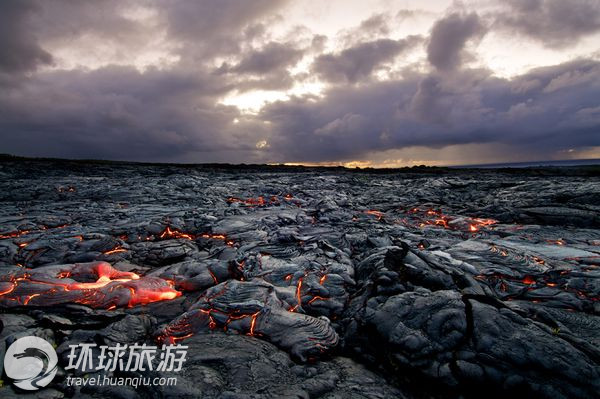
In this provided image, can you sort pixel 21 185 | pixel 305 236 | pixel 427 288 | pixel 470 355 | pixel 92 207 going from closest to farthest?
1. pixel 470 355
2. pixel 427 288
3. pixel 305 236
4. pixel 92 207
5. pixel 21 185

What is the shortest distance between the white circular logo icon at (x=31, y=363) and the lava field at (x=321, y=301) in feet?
0.30

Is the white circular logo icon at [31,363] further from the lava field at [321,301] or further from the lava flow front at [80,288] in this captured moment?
the lava flow front at [80,288]

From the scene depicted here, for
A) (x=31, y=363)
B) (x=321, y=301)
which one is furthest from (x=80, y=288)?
(x=321, y=301)

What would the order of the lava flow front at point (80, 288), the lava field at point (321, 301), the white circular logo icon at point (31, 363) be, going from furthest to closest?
the lava flow front at point (80, 288) < the lava field at point (321, 301) < the white circular logo icon at point (31, 363)

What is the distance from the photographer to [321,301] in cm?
481

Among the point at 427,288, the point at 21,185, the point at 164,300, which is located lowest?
the point at 164,300

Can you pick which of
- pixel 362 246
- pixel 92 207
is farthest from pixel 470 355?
pixel 92 207

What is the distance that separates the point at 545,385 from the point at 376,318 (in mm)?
1815

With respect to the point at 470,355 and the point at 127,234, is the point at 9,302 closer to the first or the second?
the point at 127,234

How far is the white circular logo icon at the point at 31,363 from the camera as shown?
2.95 m

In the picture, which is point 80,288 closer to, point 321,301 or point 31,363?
point 31,363

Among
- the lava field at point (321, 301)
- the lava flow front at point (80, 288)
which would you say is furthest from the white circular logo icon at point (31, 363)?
the lava flow front at point (80, 288)

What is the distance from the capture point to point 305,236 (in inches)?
316

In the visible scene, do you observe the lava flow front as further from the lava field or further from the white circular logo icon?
the white circular logo icon
